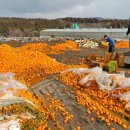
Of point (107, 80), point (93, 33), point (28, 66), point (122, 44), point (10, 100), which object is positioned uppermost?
point (10, 100)

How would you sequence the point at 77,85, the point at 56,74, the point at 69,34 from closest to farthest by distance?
the point at 77,85 → the point at 56,74 → the point at 69,34

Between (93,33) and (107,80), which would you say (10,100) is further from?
(93,33)

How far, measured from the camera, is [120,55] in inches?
804

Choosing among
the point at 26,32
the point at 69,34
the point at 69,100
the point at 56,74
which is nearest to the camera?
the point at 69,100

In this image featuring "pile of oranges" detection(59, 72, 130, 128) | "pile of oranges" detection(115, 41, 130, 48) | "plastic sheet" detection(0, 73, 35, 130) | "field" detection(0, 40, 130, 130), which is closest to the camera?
"plastic sheet" detection(0, 73, 35, 130)

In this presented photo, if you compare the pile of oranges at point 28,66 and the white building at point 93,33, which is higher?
the pile of oranges at point 28,66

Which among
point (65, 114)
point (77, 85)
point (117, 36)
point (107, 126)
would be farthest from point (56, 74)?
point (117, 36)

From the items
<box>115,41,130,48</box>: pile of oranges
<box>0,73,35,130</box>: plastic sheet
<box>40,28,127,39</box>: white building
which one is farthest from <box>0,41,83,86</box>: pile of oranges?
<box>40,28,127,39</box>: white building

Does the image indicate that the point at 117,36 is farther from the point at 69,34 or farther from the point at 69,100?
the point at 69,100

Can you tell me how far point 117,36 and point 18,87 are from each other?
37.4 m

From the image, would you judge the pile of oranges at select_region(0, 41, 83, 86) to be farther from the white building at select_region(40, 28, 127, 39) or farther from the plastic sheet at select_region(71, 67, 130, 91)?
the white building at select_region(40, 28, 127, 39)

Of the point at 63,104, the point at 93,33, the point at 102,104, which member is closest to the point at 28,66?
the point at 63,104

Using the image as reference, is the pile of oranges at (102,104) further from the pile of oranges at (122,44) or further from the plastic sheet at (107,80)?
the pile of oranges at (122,44)

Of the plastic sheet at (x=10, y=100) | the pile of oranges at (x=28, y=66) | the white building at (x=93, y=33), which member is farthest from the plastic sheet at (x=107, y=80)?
the white building at (x=93, y=33)
